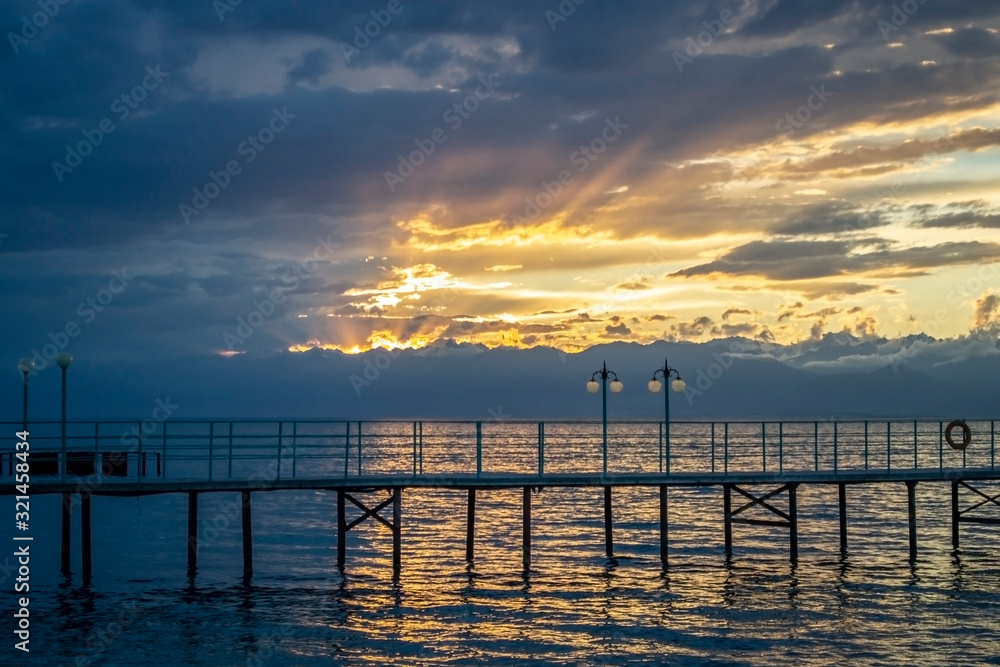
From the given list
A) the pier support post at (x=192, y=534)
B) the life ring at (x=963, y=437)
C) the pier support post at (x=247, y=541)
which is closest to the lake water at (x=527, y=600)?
the pier support post at (x=247, y=541)

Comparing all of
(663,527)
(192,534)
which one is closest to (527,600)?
(663,527)

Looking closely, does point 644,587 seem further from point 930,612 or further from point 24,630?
point 24,630

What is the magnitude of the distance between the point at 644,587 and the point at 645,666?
29.5 ft

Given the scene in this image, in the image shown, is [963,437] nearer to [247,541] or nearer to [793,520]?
[793,520]

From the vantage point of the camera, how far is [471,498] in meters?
35.0

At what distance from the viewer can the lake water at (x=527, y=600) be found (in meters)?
23.6

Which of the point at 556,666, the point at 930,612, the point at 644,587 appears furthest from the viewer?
the point at 644,587

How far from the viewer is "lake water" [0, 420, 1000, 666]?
23.6 m

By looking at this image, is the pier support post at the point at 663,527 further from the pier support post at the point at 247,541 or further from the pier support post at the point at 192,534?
the pier support post at the point at 192,534

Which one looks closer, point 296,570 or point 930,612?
point 930,612

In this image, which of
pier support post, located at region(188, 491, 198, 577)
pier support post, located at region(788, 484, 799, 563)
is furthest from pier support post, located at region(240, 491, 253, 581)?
pier support post, located at region(788, 484, 799, 563)

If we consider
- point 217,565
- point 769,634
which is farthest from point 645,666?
point 217,565

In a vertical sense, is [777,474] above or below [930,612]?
above

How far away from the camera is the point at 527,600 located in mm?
29406
